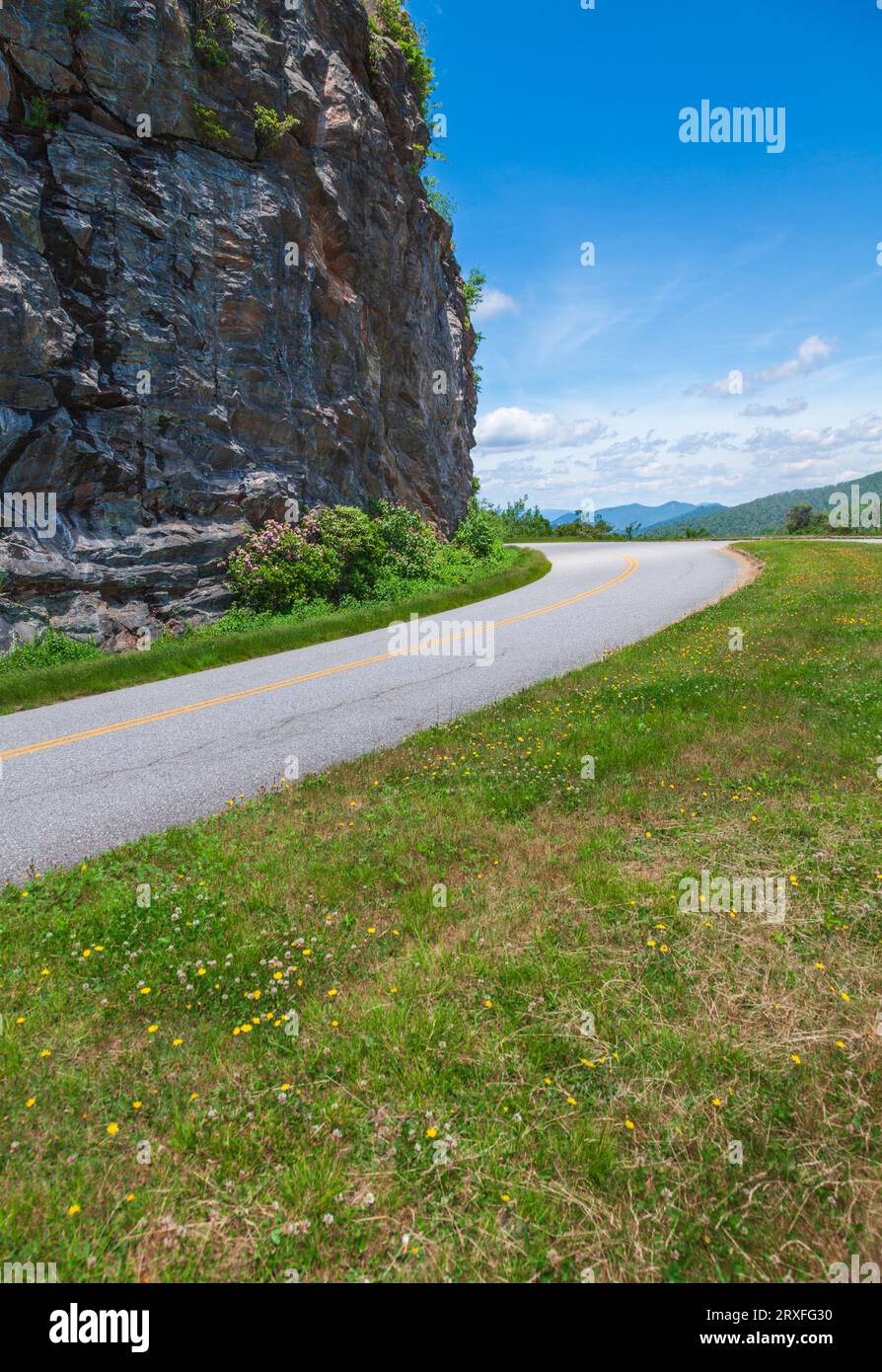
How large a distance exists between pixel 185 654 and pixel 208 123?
14901mm

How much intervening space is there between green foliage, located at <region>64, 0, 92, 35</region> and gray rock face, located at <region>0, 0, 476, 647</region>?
119mm

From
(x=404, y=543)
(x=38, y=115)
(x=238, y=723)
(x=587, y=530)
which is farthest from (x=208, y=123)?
(x=587, y=530)

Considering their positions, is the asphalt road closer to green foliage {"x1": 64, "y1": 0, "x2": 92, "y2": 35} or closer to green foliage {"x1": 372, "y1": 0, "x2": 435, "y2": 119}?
green foliage {"x1": 64, "y1": 0, "x2": 92, "y2": 35}

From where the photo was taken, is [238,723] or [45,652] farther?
[45,652]

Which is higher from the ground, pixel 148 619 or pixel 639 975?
pixel 148 619

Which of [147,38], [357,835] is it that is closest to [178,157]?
[147,38]

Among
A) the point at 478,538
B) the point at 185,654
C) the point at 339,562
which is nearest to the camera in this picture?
the point at 185,654

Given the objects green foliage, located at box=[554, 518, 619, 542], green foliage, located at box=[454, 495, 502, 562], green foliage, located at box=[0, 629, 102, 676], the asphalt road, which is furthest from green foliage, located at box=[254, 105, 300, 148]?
green foliage, located at box=[554, 518, 619, 542]

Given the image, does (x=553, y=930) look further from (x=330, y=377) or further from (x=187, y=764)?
(x=330, y=377)

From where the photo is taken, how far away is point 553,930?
A: 3.73m

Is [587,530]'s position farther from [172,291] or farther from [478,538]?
[172,291]

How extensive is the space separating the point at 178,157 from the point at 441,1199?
21.9 meters

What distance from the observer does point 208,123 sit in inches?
643

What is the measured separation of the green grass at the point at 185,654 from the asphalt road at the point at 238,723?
66 centimetres
